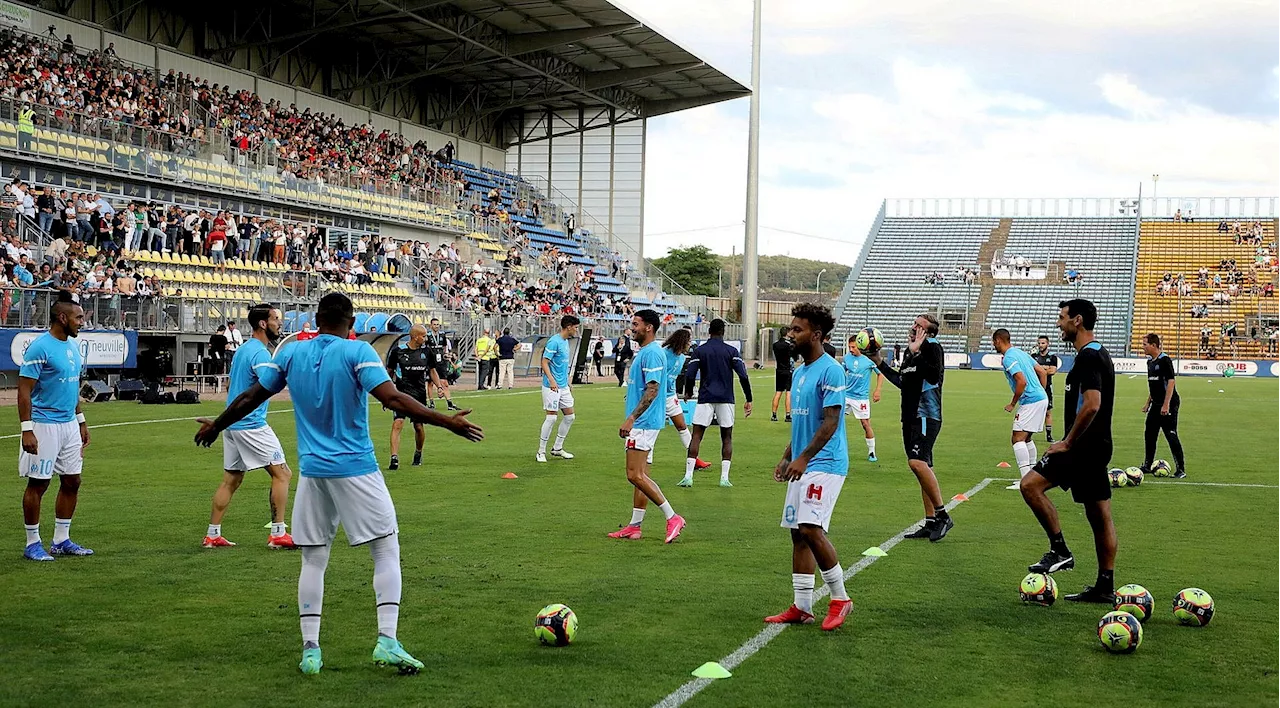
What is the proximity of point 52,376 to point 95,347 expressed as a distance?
1861 centimetres

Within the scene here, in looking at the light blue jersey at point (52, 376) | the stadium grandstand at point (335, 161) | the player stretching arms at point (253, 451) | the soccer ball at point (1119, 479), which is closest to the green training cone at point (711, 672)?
the player stretching arms at point (253, 451)

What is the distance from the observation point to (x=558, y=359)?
18.3 m

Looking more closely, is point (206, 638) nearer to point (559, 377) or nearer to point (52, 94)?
point (559, 377)

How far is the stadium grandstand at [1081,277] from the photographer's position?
63438mm

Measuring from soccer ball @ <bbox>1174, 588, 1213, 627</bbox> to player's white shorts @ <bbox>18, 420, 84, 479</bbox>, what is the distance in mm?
8171

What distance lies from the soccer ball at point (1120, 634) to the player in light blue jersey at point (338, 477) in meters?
3.93

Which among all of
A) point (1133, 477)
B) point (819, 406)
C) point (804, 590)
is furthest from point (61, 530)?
point (1133, 477)

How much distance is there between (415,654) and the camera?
6750 millimetres

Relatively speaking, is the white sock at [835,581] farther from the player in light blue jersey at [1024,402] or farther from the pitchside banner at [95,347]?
the pitchside banner at [95,347]

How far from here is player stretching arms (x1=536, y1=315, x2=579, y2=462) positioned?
17.6 meters

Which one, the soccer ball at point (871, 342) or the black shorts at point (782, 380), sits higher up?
the soccer ball at point (871, 342)

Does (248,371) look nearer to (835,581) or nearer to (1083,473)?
(835,581)

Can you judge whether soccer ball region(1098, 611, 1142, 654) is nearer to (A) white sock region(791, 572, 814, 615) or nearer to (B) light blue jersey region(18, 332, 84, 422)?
(A) white sock region(791, 572, 814, 615)

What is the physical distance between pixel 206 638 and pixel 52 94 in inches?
1190
